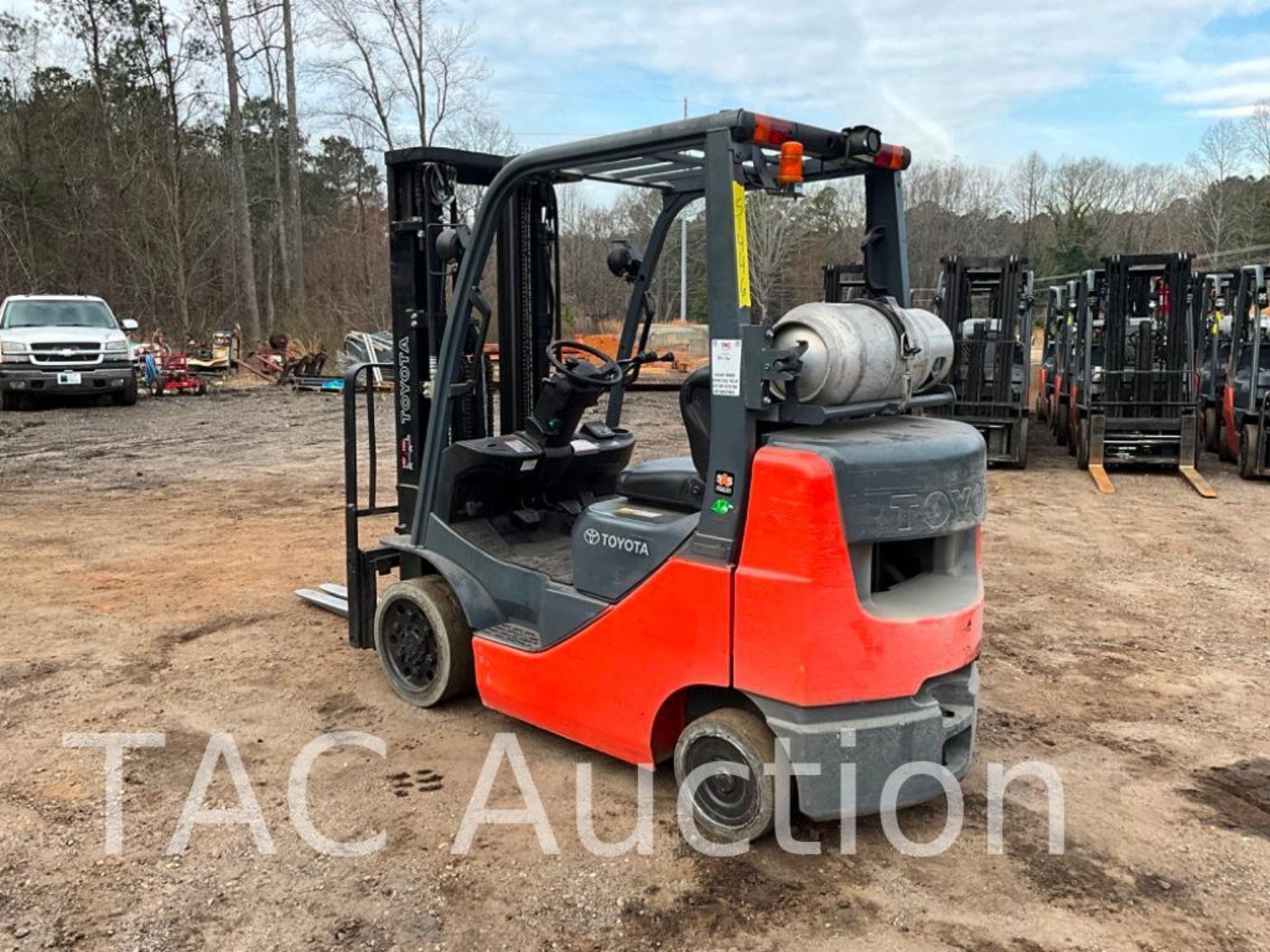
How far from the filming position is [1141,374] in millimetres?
12766

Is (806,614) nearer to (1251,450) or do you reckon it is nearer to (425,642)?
(425,642)

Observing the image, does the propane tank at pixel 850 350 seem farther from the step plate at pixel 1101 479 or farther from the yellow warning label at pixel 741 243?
the step plate at pixel 1101 479

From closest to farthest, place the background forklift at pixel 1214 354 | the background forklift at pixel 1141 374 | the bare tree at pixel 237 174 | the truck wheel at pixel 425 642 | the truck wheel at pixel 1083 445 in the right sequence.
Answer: the truck wheel at pixel 425 642, the background forklift at pixel 1141 374, the truck wheel at pixel 1083 445, the background forklift at pixel 1214 354, the bare tree at pixel 237 174

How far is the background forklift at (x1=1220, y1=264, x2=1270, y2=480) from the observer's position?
11945 mm

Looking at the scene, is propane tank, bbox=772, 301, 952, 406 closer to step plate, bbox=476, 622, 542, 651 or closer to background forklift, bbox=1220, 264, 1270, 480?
step plate, bbox=476, 622, 542, 651

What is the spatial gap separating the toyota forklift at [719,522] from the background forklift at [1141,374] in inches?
359

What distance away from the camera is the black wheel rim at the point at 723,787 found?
3.68 metres

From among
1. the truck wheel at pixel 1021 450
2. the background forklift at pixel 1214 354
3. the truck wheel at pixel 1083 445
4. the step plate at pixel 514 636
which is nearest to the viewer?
the step plate at pixel 514 636

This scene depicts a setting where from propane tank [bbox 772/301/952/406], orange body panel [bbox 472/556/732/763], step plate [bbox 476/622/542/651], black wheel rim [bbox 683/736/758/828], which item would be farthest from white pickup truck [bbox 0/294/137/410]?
propane tank [bbox 772/301/952/406]

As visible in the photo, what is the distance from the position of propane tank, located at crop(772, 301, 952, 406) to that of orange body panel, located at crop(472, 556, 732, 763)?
0.73 metres

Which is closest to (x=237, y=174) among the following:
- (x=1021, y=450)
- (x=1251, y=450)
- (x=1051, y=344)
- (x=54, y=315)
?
(x=54, y=315)

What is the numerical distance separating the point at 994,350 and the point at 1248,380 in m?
3.02

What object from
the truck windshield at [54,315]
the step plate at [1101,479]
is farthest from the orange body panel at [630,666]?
the truck windshield at [54,315]

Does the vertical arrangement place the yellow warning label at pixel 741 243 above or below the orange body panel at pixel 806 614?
above
